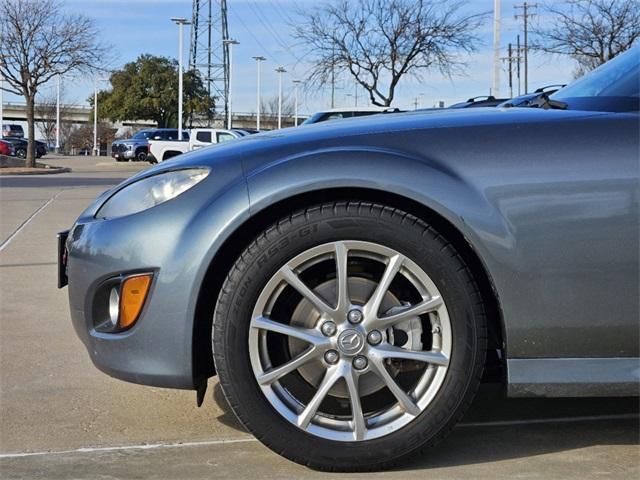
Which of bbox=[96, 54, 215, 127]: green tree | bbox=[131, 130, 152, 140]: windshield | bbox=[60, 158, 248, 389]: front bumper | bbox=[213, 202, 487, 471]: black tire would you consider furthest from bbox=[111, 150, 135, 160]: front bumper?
bbox=[213, 202, 487, 471]: black tire

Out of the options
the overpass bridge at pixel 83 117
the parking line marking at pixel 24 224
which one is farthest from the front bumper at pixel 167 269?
the overpass bridge at pixel 83 117

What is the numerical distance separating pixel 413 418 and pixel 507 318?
45 centimetres

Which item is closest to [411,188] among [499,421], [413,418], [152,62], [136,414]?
[413,418]

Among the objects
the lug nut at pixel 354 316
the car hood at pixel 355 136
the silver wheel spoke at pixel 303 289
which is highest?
the car hood at pixel 355 136

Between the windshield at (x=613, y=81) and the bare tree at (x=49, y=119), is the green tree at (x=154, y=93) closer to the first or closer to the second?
the bare tree at (x=49, y=119)

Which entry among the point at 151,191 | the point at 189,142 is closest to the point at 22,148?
the point at 189,142

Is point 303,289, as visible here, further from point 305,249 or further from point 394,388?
point 394,388

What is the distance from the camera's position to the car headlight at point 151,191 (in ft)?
9.32

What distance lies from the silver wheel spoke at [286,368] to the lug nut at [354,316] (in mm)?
152

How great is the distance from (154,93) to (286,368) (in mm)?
59954

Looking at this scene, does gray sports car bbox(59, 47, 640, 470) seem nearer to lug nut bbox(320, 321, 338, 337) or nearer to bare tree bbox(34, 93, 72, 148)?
lug nut bbox(320, 321, 338, 337)

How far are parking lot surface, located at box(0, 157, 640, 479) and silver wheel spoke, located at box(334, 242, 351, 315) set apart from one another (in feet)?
1.86

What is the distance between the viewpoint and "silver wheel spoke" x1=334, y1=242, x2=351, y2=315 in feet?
8.89

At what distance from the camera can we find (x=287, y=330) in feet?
8.92
